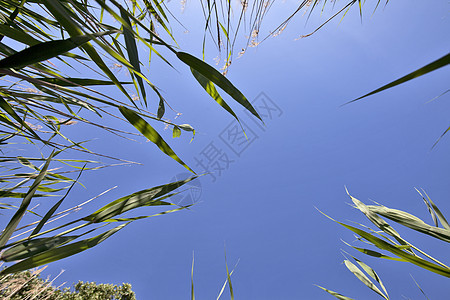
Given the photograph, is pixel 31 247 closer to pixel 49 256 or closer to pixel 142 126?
pixel 49 256

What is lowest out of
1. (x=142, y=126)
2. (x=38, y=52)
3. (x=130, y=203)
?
(x=130, y=203)

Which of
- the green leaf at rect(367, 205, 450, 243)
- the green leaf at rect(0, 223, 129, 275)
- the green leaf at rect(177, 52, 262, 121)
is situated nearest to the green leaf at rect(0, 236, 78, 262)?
the green leaf at rect(0, 223, 129, 275)

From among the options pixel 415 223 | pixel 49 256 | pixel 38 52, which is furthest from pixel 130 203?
pixel 415 223

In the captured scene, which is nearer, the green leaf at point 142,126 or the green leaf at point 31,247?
the green leaf at point 31,247

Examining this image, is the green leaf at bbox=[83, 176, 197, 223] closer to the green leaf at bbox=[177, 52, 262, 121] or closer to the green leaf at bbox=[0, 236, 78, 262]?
the green leaf at bbox=[0, 236, 78, 262]

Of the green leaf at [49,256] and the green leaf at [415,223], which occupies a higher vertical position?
the green leaf at [49,256]

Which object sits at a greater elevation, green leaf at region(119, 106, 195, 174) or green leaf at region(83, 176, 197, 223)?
green leaf at region(119, 106, 195, 174)

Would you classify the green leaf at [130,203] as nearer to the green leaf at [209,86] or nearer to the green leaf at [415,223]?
the green leaf at [209,86]

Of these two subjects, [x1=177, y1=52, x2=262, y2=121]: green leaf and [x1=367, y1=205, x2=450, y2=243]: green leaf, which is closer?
[x1=177, y1=52, x2=262, y2=121]: green leaf

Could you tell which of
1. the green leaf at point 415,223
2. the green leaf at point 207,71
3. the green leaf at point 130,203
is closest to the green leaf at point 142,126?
the green leaf at point 130,203

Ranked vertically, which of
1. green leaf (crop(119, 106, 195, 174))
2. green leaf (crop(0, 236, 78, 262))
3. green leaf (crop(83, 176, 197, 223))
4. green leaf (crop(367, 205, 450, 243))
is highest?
green leaf (crop(119, 106, 195, 174))

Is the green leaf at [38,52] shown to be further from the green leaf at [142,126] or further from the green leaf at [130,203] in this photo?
the green leaf at [130,203]

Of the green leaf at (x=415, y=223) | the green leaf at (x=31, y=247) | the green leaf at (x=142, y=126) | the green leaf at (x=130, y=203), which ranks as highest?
the green leaf at (x=142, y=126)

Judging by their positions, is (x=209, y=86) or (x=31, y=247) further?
(x=209, y=86)
